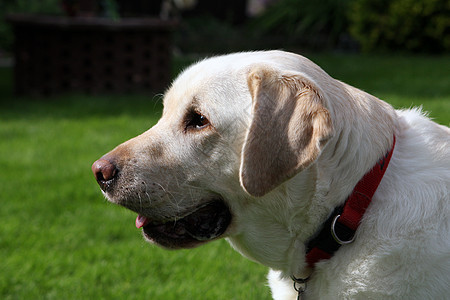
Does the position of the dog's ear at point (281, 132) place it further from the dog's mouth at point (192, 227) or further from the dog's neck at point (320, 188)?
the dog's mouth at point (192, 227)

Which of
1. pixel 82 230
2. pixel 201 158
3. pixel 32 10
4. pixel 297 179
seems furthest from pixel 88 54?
pixel 297 179

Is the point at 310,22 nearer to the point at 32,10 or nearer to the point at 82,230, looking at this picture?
the point at 32,10

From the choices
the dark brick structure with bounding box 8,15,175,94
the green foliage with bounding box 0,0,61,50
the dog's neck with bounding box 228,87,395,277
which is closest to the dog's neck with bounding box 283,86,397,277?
the dog's neck with bounding box 228,87,395,277

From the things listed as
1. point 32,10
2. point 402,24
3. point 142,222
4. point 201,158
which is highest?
point 201,158

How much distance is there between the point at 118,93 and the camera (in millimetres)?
10352

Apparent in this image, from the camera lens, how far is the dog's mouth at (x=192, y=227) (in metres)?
2.56

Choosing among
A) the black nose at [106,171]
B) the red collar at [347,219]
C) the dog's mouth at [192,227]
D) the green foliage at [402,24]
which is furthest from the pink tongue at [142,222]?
the green foliage at [402,24]

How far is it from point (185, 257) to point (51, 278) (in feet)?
3.05

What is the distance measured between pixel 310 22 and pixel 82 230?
40.9 ft

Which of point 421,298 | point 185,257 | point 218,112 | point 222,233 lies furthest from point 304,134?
point 185,257

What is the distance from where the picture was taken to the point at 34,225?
471 cm

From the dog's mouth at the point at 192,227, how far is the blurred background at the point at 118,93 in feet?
3.18

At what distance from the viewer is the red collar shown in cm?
234

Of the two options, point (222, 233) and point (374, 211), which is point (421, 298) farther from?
point (222, 233)
